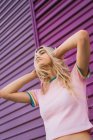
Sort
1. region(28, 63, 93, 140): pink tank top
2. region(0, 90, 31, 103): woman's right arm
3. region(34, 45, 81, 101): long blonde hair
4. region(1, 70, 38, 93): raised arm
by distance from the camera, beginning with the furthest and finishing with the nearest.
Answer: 1. region(1, 70, 38, 93): raised arm
2. region(0, 90, 31, 103): woman's right arm
3. region(34, 45, 81, 101): long blonde hair
4. region(28, 63, 93, 140): pink tank top

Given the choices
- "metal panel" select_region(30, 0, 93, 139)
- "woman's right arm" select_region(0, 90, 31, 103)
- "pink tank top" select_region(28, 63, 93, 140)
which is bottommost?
"pink tank top" select_region(28, 63, 93, 140)

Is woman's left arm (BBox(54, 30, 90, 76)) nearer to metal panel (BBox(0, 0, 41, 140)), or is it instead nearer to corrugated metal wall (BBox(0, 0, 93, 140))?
corrugated metal wall (BBox(0, 0, 93, 140))

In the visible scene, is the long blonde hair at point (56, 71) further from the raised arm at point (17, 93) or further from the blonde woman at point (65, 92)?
the raised arm at point (17, 93)

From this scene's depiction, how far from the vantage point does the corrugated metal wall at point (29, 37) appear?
15.4ft

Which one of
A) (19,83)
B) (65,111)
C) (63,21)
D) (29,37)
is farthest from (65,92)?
(29,37)

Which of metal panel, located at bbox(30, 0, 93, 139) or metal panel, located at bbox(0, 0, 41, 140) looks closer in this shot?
metal panel, located at bbox(30, 0, 93, 139)

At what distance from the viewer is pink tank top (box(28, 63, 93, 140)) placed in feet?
8.36

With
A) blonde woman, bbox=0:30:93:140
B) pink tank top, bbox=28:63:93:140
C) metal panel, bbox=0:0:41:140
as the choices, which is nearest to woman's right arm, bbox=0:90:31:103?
blonde woman, bbox=0:30:93:140

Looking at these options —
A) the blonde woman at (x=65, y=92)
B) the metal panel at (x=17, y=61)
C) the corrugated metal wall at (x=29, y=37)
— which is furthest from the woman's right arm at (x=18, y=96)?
the metal panel at (x=17, y=61)

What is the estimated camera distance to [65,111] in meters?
2.58

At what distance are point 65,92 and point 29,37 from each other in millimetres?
3283

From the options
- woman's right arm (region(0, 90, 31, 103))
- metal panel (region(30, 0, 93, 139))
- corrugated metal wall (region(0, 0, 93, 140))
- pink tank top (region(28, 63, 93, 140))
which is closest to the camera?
pink tank top (region(28, 63, 93, 140))

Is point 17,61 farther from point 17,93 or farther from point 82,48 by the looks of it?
point 82,48

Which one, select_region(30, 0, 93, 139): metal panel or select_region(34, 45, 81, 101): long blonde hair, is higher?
select_region(30, 0, 93, 139): metal panel
